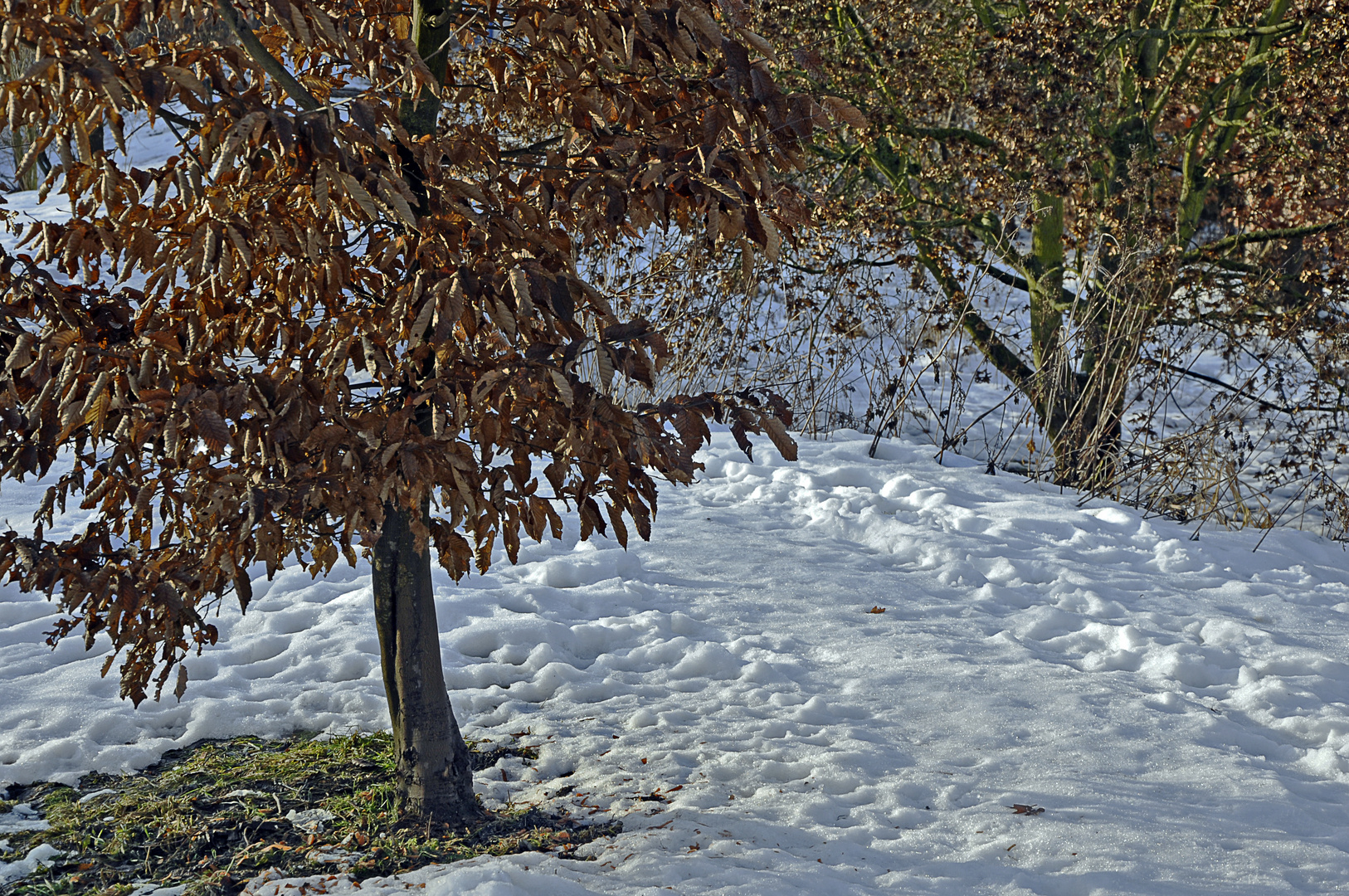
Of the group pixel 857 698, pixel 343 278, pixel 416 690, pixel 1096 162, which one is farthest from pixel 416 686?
pixel 1096 162

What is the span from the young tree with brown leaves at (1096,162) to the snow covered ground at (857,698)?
1.67 m

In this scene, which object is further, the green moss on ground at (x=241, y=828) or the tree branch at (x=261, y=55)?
the green moss on ground at (x=241, y=828)

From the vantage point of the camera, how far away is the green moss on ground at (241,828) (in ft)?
9.07

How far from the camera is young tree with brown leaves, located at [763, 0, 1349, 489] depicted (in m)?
6.38

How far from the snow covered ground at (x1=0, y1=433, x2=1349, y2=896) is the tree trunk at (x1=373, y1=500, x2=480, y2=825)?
11.7 inches

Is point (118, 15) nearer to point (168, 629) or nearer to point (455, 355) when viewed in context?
point (455, 355)

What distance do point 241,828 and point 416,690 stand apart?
2.21ft

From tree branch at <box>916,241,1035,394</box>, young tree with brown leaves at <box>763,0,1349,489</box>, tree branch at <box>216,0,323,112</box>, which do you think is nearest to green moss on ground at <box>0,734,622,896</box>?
tree branch at <box>216,0,323,112</box>

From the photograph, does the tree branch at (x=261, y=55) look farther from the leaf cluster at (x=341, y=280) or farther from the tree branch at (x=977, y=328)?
the tree branch at (x=977, y=328)

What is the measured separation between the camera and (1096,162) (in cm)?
708

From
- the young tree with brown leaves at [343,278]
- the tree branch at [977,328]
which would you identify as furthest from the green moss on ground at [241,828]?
the tree branch at [977,328]

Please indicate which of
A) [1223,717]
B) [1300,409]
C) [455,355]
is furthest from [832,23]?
[455,355]

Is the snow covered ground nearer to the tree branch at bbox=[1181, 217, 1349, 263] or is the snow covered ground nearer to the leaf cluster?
the leaf cluster

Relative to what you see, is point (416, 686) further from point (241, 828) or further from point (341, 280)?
point (341, 280)
